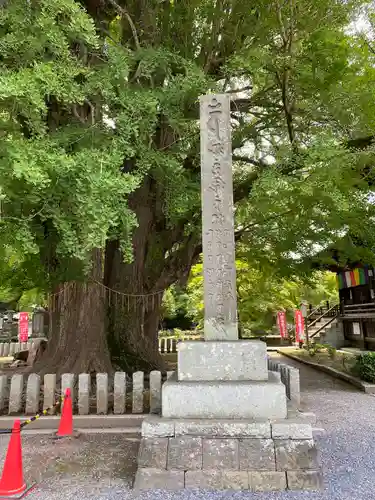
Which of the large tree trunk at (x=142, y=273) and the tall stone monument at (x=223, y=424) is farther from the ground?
the large tree trunk at (x=142, y=273)

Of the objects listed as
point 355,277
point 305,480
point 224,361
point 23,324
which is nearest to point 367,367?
point 305,480

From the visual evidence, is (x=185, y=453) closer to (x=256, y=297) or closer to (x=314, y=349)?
(x=314, y=349)

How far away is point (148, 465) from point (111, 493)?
42cm

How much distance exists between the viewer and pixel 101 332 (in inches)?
373

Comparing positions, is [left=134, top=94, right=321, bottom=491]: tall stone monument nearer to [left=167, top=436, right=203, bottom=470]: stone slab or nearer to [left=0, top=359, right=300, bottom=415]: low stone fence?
[left=167, top=436, right=203, bottom=470]: stone slab

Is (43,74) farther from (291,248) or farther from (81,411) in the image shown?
(291,248)

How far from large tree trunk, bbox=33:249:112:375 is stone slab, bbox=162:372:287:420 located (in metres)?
5.19

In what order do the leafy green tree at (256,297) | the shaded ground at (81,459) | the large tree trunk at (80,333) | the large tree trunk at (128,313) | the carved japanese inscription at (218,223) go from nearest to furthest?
1. the shaded ground at (81,459)
2. the carved japanese inscription at (218,223)
3. the large tree trunk at (80,333)
4. the large tree trunk at (128,313)
5. the leafy green tree at (256,297)

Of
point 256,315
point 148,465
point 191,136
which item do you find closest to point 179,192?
point 191,136

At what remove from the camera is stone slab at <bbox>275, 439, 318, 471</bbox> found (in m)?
3.81

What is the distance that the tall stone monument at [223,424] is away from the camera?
3.81 meters

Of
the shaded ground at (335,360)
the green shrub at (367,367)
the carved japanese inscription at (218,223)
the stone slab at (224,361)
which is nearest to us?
the stone slab at (224,361)

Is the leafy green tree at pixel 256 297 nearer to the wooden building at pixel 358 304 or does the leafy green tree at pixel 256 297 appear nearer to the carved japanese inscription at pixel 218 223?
the wooden building at pixel 358 304

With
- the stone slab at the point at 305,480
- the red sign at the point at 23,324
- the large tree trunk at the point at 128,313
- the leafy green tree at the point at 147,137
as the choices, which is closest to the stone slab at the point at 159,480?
the stone slab at the point at 305,480
